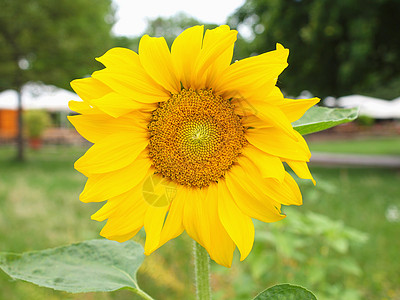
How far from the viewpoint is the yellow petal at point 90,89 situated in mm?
679

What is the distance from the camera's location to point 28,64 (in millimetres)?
13438

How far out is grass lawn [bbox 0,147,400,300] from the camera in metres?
2.85

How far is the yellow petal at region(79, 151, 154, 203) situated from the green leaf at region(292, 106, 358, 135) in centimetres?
31

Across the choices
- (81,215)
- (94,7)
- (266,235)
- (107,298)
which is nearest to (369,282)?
(266,235)

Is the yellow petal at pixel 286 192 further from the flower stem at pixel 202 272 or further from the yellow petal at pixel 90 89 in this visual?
the yellow petal at pixel 90 89

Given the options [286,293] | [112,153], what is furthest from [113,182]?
[286,293]

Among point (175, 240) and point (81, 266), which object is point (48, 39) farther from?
point (81, 266)

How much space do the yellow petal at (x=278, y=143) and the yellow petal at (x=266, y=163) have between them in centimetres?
1

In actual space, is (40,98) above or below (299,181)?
above

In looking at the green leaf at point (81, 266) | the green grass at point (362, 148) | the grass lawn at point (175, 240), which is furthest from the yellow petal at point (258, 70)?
the green grass at point (362, 148)

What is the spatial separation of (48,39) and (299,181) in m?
11.4

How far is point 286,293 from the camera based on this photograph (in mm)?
742

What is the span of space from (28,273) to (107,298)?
2.12m

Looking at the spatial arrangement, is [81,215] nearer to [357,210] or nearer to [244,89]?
[357,210]
